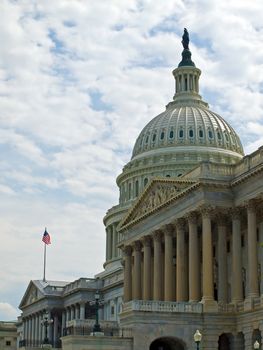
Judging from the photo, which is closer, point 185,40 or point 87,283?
point 87,283

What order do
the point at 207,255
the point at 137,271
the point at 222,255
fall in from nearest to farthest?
the point at 207,255 < the point at 222,255 < the point at 137,271

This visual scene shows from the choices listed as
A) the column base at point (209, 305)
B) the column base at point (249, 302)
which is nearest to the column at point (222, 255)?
the column base at point (209, 305)

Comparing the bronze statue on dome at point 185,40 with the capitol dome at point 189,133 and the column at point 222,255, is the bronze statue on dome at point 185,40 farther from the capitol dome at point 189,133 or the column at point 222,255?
the column at point 222,255

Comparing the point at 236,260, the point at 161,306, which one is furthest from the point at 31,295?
the point at 236,260

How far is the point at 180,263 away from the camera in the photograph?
258 feet

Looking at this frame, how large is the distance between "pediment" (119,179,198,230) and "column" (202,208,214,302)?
3.37 meters

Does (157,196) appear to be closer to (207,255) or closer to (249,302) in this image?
(207,255)

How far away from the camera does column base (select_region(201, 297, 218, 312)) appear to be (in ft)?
235

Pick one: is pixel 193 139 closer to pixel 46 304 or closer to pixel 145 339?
pixel 46 304

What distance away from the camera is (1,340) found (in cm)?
18712

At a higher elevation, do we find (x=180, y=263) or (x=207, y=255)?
(x=207, y=255)

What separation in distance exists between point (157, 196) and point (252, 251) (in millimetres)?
17545

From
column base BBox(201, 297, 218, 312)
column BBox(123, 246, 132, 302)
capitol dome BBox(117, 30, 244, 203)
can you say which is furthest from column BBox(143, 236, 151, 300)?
capitol dome BBox(117, 30, 244, 203)

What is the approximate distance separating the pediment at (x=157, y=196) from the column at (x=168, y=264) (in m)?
2.85
